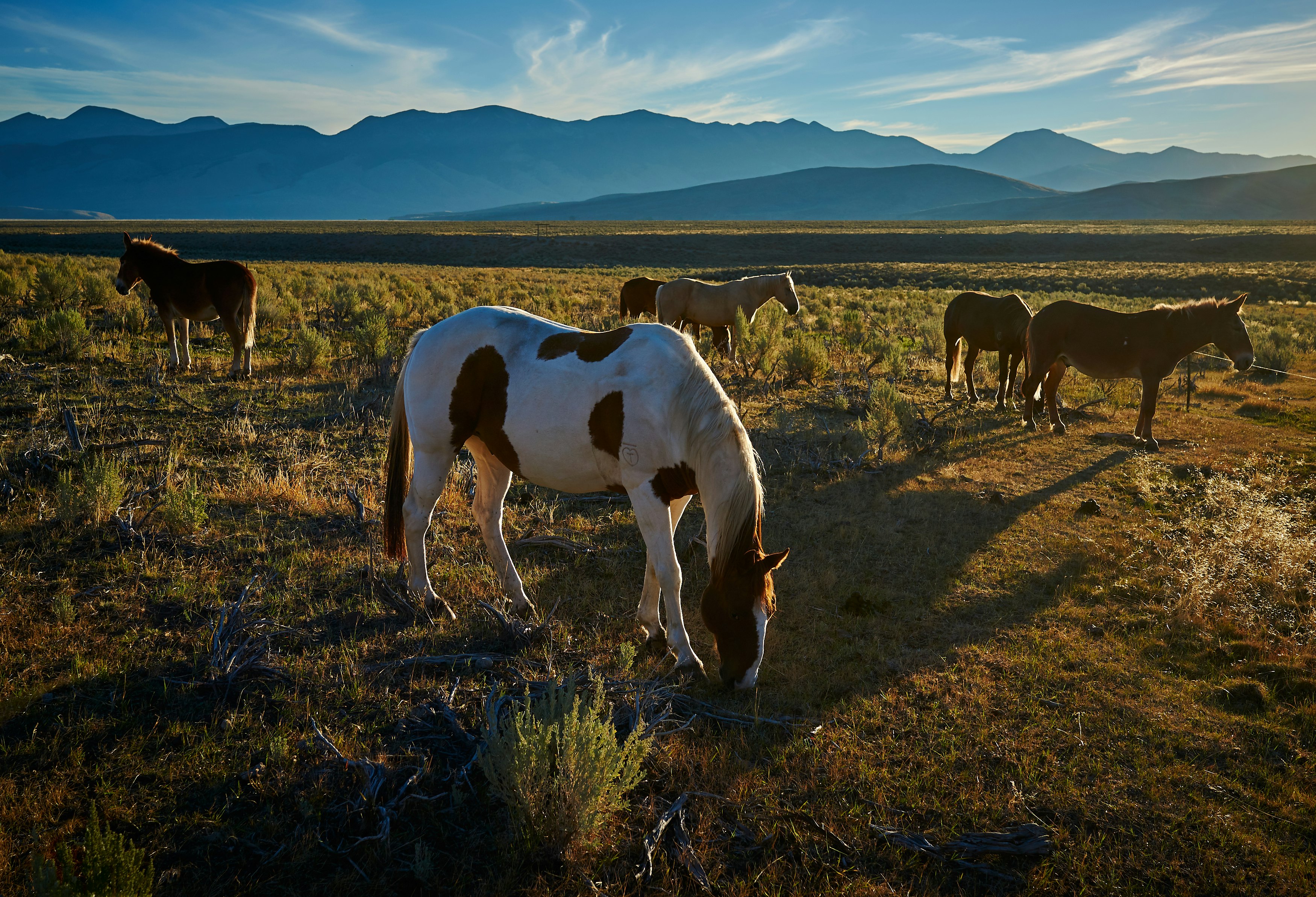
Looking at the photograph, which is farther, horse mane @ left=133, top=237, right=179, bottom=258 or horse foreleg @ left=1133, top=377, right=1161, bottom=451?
horse mane @ left=133, top=237, right=179, bottom=258

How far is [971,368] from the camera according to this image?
468 inches

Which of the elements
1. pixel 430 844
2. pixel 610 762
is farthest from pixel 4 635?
pixel 610 762

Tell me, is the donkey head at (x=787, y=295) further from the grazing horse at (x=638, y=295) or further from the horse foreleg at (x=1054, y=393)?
the horse foreleg at (x=1054, y=393)

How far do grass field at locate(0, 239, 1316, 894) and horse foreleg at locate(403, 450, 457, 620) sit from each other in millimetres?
251

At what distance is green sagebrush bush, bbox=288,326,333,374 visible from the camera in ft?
35.9

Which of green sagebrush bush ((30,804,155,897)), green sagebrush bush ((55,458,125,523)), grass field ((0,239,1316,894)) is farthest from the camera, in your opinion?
green sagebrush bush ((55,458,125,523))

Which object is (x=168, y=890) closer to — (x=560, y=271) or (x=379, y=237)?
(x=560, y=271)

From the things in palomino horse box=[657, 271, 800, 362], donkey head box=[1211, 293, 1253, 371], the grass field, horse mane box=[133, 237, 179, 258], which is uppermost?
horse mane box=[133, 237, 179, 258]

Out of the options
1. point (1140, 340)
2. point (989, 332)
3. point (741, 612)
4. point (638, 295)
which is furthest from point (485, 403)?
point (638, 295)

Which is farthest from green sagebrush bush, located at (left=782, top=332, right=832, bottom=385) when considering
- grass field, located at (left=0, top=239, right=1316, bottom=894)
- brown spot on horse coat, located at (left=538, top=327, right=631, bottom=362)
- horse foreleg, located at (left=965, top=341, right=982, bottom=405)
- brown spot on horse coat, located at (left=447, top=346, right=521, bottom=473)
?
brown spot on horse coat, located at (left=447, top=346, right=521, bottom=473)

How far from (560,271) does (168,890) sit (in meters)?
38.3

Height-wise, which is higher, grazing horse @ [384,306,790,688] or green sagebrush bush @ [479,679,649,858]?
grazing horse @ [384,306,790,688]

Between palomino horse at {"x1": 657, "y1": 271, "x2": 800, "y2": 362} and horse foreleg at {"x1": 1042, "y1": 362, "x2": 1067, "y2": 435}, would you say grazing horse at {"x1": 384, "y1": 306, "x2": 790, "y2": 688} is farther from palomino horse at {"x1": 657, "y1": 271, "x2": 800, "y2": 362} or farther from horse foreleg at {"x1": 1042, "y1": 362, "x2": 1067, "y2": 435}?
palomino horse at {"x1": 657, "y1": 271, "x2": 800, "y2": 362}

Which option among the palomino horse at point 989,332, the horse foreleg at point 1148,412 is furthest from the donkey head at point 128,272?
the horse foreleg at point 1148,412
